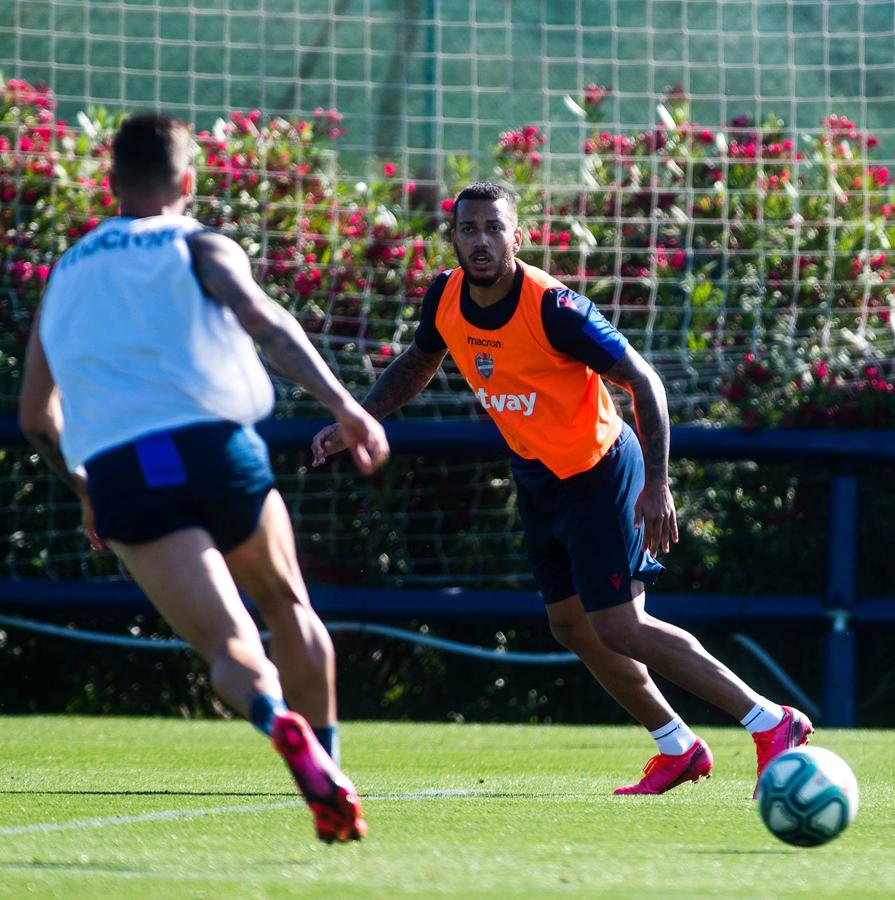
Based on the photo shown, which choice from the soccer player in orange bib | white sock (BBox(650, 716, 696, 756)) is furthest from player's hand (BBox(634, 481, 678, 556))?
white sock (BBox(650, 716, 696, 756))

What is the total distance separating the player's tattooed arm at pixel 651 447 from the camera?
19.1 feet

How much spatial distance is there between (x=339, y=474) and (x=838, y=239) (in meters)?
3.50

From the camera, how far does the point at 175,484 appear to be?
167 inches

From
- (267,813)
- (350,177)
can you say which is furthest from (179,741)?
(350,177)

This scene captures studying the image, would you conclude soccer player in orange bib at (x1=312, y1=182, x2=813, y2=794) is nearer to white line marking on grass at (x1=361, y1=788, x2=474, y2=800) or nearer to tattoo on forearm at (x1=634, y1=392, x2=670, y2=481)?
tattoo on forearm at (x1=634, y1=392, x2=670, y2=481)

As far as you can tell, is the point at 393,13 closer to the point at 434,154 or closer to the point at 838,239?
the point at 434,154

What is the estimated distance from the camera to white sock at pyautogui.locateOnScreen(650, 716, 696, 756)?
20.7 ft

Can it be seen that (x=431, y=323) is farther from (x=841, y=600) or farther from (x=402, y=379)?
(x=841, y=600)

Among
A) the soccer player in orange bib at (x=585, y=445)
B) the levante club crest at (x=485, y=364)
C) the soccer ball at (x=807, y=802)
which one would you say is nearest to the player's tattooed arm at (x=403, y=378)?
the soccer player in orange bib at (x=585, y=445)

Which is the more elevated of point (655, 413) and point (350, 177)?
point (350, 177)

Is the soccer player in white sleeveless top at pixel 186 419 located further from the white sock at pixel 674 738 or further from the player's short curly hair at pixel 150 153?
the white sock at pixel 674 738

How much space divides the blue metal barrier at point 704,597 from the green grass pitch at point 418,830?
→ 225cm

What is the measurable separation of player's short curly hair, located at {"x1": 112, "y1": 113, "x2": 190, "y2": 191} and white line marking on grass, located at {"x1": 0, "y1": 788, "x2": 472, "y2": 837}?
1815 mm

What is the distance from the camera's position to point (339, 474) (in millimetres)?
11352
